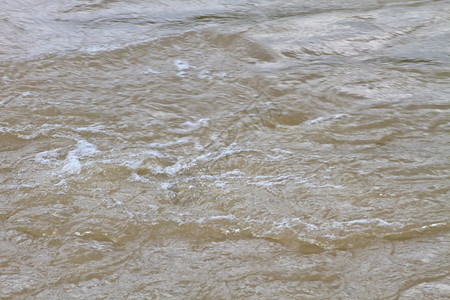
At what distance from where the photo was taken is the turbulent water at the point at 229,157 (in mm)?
2029

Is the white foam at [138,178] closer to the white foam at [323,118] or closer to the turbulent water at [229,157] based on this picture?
the turbulent water at [229,157]

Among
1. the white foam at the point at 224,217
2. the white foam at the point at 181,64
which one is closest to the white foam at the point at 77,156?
the white foam at the point at 224,217

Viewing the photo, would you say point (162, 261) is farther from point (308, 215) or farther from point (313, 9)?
point (313, 9)

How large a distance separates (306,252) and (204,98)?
1.52 m

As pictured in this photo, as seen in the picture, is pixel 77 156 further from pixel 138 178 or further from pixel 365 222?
pixel 365 222

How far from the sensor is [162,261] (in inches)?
82.4

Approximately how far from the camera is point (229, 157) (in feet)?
8.96

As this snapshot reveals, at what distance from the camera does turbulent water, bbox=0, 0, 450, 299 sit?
2029mm

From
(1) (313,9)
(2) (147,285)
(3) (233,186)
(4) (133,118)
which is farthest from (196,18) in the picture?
(2) (147,285)

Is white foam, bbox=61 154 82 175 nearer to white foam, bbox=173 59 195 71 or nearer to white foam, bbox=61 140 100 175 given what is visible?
white foam, bbox=61 140 100 175

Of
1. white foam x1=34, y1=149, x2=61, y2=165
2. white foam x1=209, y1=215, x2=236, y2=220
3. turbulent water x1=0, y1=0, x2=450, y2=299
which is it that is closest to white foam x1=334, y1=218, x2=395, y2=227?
turbulent water x1=0, y1=0, x2=450, y2=299

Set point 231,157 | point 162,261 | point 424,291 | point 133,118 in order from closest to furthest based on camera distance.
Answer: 1. point 424,291
2. point 162,261
3. point 231,157
4. point 133,118

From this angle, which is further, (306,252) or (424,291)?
(306,252)

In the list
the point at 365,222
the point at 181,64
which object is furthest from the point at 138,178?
the point at 181,64
